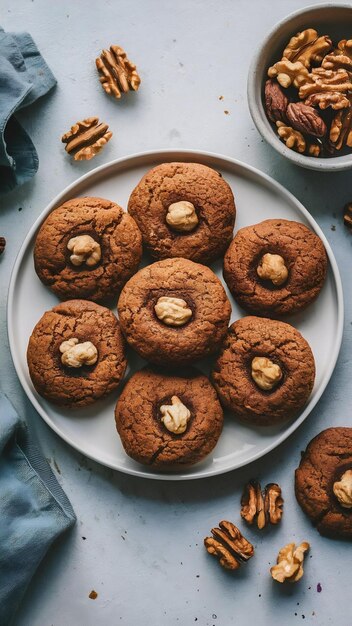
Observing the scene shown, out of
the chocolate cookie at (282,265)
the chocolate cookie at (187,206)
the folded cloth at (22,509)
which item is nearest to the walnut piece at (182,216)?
the chocolate cookie at (187,206)

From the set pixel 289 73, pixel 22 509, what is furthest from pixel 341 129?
pixel 22 509

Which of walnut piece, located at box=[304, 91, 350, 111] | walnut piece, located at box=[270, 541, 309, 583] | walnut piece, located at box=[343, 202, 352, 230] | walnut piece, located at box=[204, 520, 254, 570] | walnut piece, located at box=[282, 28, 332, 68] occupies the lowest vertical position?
walnut piece, located at box=[270, 541, 309, 583]

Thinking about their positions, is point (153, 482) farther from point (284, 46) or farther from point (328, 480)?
point (284, 46)

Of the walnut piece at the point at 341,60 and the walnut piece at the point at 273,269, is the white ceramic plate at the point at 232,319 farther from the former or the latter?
the walnut piece at the point at 341,60

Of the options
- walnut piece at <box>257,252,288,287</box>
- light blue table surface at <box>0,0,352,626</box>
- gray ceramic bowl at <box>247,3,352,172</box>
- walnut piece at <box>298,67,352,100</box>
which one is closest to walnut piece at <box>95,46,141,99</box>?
light blue table surface at <box>0,0,352,626</box>

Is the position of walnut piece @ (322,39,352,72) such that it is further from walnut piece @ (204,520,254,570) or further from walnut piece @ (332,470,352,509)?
walnut piece @ (204,520,254,570)

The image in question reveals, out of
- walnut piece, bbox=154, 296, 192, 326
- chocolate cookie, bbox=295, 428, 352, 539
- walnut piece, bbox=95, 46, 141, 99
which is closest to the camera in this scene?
walnut piece, bbox=154, 296, 192, 326

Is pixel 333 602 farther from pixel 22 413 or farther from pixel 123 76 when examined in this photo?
pixel 123 76
